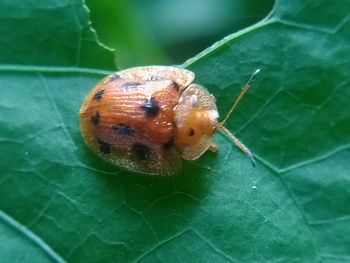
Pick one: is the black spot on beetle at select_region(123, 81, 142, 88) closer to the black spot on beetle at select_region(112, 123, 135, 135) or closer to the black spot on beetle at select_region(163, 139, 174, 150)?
the black spot on beetle at select_region(112, 123, 135, 135)

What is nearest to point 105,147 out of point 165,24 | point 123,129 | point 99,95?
point 123,129

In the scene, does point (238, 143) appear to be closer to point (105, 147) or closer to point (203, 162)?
point (203, 162)

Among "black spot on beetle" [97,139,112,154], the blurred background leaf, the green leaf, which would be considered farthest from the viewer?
the blurred background leaf

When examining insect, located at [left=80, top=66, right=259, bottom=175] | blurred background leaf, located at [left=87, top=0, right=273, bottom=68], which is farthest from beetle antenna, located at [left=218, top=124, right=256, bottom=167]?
blurred background leaf, located at [left=87, top=0, right=273, bottom=68]

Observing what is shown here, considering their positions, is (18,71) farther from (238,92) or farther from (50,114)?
(238,92)

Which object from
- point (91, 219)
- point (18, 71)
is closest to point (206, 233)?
point (91, 219)

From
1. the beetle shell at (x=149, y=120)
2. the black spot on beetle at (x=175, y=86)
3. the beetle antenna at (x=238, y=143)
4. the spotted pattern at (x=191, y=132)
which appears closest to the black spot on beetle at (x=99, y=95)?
the beetle shell at (x=149, y=120)

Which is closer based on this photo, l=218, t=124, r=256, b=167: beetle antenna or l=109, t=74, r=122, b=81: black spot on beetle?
l=218, t=124, r=256, b=167: beetle antenna

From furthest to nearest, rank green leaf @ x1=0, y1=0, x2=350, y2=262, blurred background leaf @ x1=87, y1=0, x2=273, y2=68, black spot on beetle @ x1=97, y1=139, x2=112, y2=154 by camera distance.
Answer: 1. blurred background leaf @ x1=87, y1=0, x2=273, y2=68
2. black spot on beetle @ x1=97, y1=139, x2=112, y2=154
3. green leaf @ x1=0, y1=0, x2=350, y2=262
